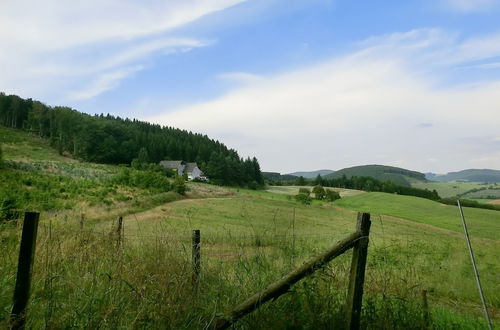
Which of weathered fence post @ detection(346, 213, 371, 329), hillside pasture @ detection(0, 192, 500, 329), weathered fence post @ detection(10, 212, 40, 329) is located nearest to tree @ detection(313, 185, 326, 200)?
hillside pasture @ detection(0, 192, 500, 329)

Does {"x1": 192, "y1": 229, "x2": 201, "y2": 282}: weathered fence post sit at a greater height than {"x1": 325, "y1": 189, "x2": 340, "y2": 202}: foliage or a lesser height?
greater

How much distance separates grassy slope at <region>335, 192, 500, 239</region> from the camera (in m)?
48.2

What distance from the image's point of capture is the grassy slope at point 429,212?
48225 millimetres

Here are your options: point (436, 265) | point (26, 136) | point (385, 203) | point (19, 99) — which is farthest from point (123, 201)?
point (19, 99)

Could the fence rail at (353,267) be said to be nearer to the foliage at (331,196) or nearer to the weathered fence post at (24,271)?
the weathered fence post at (24,271)

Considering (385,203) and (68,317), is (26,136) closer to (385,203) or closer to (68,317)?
(385,203)

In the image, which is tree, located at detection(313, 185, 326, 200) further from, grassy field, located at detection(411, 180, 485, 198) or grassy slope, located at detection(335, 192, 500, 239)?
grassy field, located at detection(411, 180, 485, 198)

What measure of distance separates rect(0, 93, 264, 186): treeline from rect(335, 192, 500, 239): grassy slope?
38.3 m

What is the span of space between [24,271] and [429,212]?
235 ft

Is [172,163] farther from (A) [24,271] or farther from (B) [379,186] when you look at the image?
(A) [24,271]

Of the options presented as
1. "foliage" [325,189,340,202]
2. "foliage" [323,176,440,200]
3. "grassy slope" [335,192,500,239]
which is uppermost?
"foliage" [323,176,440,200]

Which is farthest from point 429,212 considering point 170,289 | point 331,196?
point 170,289

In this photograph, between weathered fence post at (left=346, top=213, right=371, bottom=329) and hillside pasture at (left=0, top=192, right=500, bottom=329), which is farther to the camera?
weathered fence post at (left=346, top=213, right=371, bottom=329)

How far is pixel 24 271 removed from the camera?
3.44 meters
